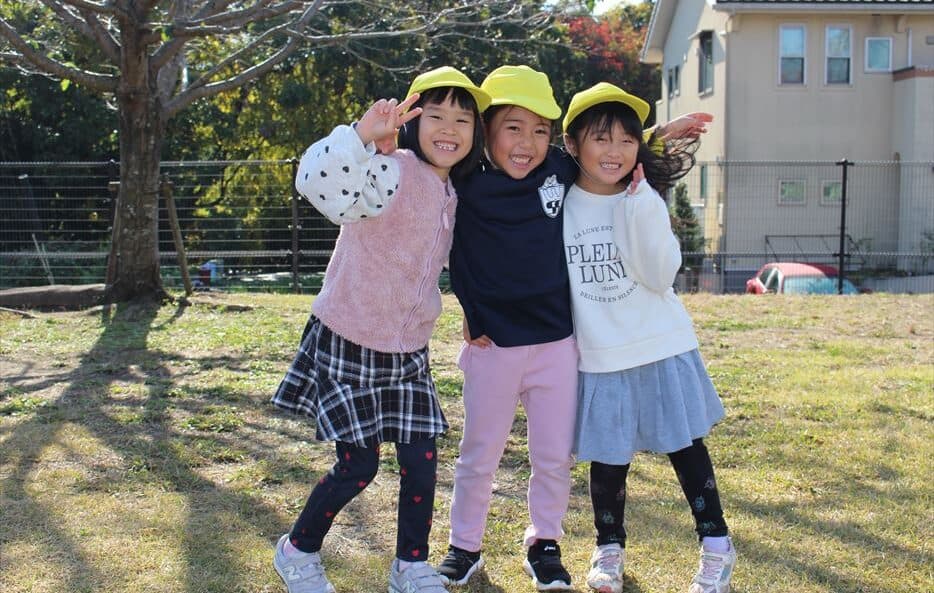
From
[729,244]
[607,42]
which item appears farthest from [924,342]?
→ [607,42]

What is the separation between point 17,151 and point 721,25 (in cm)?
1328

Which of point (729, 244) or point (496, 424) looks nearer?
point (496, 424)

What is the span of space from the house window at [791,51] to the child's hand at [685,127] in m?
15.2

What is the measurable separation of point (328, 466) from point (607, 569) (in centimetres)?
142

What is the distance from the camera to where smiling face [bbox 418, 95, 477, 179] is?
2672 millimetres

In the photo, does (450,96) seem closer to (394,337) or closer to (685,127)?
(394,337)

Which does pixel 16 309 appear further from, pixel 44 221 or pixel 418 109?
pixel 418 109

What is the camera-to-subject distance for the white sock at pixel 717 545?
9.14ft

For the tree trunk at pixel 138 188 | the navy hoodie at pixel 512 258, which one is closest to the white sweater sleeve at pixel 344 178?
the navy hoodie at pixel 512 258

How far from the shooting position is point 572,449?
285 centimetres

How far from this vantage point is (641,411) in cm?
280

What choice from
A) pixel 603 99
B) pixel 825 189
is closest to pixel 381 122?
pixel 603 99

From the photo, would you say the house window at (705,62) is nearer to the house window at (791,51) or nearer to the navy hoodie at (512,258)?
the house window at (791,51)

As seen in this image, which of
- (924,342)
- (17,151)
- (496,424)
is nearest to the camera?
(496,424)
